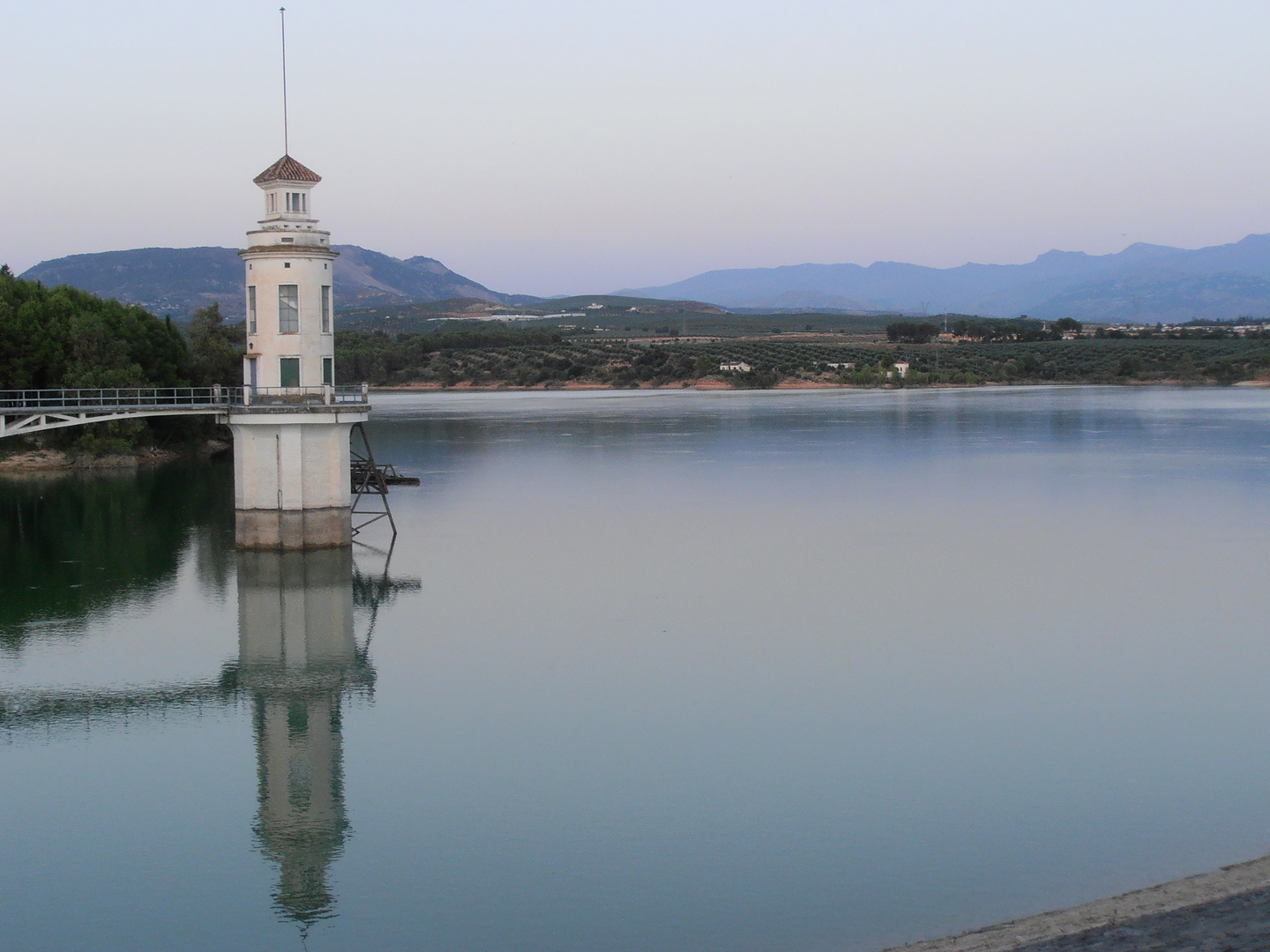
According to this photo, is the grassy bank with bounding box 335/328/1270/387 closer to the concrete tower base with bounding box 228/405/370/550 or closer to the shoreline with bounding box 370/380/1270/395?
the shoreline with bounding box 370/380/1270/395

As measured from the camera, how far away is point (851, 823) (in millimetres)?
13648

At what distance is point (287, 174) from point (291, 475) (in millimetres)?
6695

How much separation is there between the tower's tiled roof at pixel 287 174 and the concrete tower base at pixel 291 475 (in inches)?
202

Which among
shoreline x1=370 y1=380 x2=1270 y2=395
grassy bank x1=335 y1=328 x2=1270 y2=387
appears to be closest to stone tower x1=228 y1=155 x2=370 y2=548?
shoreline x1=370 y1=380 x2=1270 y2=395

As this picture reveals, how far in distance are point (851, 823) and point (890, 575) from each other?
45.9 feet

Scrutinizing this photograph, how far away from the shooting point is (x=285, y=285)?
28469 mm

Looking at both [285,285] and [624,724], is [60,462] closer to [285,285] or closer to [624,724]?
[285,285]

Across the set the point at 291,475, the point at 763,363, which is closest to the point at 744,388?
the point at 763,363

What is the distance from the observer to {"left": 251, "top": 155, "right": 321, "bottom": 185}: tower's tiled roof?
2832 cm

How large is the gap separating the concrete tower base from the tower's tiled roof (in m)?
5.13

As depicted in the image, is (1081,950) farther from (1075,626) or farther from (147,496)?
(147,496)

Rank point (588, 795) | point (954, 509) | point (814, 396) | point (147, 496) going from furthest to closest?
point (814, 396) < point (147, 496) < point (954, 509) < point (588, 795)

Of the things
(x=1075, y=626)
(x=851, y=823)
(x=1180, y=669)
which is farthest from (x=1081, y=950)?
(x=1075, y=626)

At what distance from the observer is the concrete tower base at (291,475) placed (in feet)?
91.6
